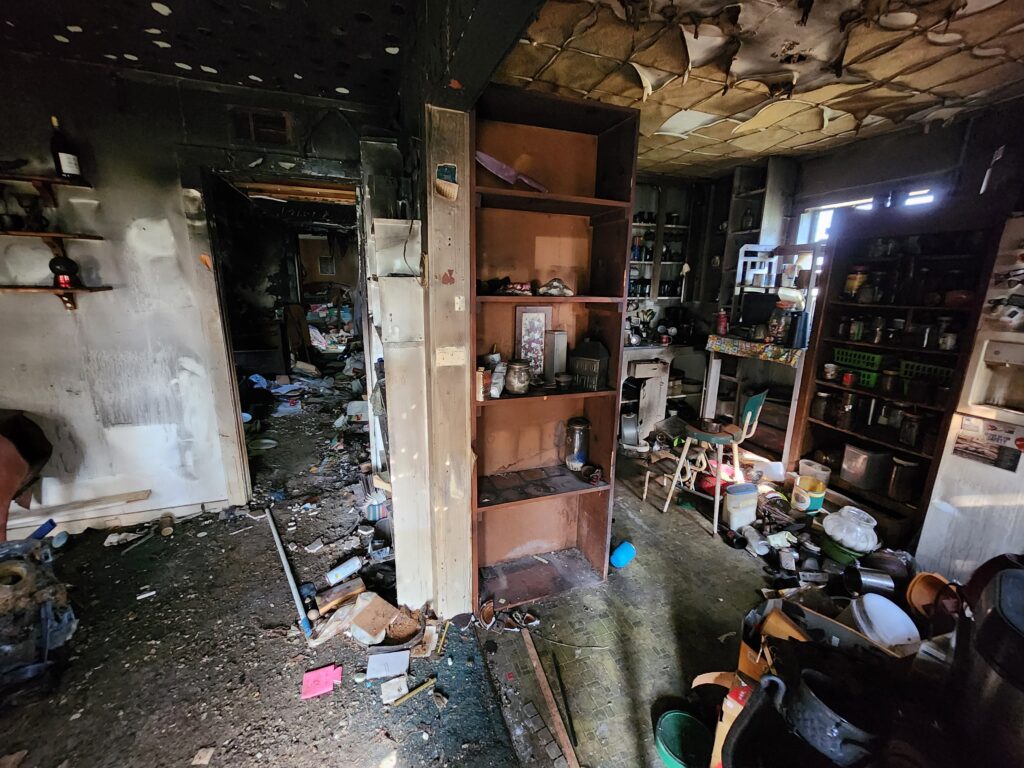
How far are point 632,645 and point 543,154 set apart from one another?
2.45 m

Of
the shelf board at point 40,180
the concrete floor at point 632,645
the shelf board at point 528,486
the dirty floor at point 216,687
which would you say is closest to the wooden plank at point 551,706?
the concrete floor at point 632,645

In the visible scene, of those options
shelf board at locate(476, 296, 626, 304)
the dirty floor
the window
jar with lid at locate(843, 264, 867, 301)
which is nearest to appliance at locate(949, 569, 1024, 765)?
the dirty floor

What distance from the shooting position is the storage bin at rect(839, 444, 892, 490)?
2.88 metres

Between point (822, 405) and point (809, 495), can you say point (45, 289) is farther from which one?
point (822, 405)

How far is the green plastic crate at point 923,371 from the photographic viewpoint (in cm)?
258

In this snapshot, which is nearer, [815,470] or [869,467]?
[869,467]

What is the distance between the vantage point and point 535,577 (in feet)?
7.61

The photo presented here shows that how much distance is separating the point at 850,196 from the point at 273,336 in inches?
275

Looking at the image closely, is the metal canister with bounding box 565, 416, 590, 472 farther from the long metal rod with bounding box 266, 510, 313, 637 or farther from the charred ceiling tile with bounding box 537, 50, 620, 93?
the charred ceiling tile with bounding box 537, 50, 620, 93

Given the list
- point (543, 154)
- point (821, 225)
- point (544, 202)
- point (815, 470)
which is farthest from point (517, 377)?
point (821, 225)

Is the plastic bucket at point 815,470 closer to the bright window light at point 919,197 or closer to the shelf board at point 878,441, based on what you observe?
the shelf board at point 878,441

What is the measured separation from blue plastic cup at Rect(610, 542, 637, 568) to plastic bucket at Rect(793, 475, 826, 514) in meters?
1.42

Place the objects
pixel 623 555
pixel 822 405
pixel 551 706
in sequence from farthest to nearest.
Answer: pixel 822 405
pixel 623 555
pixel 551 706

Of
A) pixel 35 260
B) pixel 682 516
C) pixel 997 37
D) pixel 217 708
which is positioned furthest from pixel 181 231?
pixel 997 37
